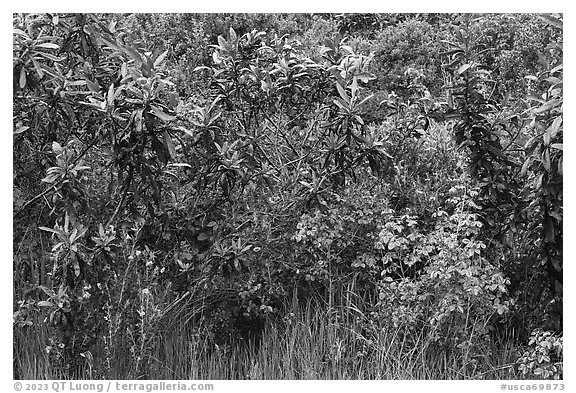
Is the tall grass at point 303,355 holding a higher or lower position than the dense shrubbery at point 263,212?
lower

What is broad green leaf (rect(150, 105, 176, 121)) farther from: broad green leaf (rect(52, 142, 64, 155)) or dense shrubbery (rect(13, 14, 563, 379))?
broad green leaf (rect(52, 142, 64, 155))

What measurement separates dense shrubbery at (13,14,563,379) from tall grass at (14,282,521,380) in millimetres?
19


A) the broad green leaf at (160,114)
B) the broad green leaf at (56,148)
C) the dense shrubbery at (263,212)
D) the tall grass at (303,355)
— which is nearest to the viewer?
the broad green leaf at (160,114)

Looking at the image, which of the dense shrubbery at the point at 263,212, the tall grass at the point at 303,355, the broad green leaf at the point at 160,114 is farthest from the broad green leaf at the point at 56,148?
the tall grass at the point at 303,355

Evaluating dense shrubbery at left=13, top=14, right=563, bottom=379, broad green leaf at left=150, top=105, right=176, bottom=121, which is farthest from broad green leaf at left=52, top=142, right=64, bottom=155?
broad green leaf at left=150, top=105, right=176, bottom=121

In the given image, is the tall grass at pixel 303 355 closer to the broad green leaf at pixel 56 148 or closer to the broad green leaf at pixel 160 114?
the broad green leaf at pixel 56 148

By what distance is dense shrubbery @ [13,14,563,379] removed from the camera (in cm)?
392

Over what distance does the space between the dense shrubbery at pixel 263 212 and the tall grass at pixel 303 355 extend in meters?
0.02

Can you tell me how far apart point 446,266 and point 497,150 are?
78cm

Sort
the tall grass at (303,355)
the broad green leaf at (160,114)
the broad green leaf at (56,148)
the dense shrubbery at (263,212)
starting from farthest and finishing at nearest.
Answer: the tall grass at (303,355), the dense shrubbery at (263,212), the broad green leaf at (56,148), the broad green leaf at (160,114)

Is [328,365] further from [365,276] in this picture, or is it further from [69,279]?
[69,279]

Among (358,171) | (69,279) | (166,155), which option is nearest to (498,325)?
(358,171)

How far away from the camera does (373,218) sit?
453cm

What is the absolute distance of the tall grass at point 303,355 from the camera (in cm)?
416
